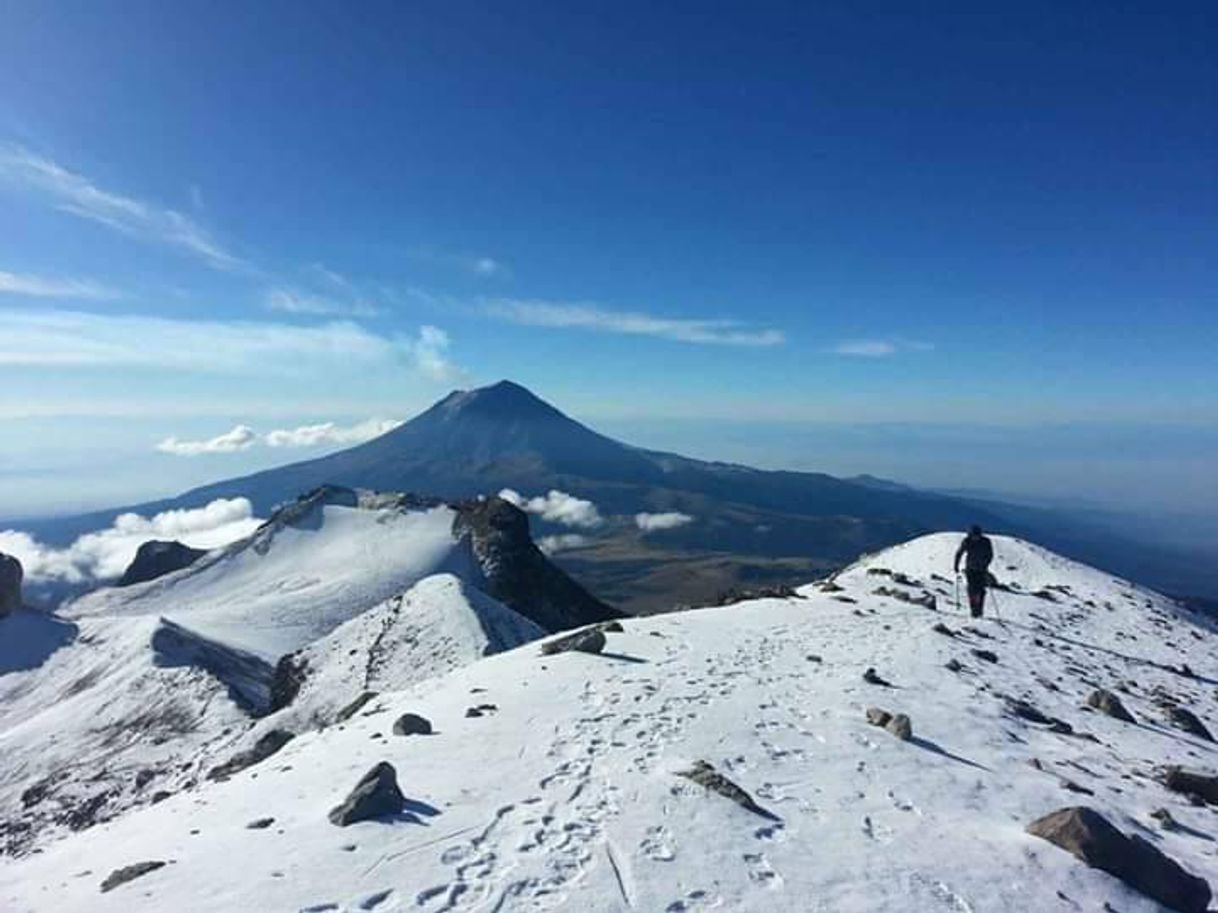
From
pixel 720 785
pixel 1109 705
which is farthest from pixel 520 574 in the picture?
pixel 720 785

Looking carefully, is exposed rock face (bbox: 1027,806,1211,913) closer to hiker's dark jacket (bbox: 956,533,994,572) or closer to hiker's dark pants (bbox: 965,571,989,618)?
hiker's dark jacket (bbox: 956,533,994,572)

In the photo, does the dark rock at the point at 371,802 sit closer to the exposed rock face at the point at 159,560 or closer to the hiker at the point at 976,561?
the hiker at the point at 976,561

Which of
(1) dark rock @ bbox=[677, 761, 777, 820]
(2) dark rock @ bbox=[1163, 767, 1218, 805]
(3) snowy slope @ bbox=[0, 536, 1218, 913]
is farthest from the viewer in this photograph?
(2) dark rock @ bbox=[1163, 767, 1218, 805]

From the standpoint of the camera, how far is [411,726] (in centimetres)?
1552

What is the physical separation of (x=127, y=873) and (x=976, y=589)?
28.3m

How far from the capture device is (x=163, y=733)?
40.3 meters

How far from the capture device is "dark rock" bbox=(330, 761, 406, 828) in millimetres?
10656

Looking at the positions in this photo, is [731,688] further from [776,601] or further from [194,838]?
Answer: [776,601]

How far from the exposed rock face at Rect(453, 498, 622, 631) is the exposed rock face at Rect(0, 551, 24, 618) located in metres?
41.9

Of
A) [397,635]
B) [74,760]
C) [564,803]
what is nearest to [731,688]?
A: [564,803]

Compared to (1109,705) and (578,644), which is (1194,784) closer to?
(1109,705)

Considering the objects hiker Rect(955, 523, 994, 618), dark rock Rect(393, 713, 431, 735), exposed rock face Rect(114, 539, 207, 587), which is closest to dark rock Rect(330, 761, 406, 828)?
dark rock Rect(393, 713, 431, 735)

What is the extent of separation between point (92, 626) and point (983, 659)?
226ft

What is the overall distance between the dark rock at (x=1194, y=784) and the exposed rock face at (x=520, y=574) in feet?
185
